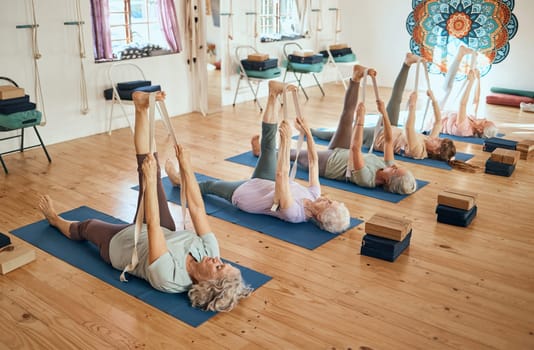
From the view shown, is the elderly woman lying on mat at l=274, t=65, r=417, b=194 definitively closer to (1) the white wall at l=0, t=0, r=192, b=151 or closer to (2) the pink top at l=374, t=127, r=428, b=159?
(2) the pink top at l=374, t=127, r=428, b=159

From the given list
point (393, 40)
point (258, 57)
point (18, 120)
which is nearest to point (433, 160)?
point (258, 57)

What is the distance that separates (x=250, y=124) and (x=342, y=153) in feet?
6.99

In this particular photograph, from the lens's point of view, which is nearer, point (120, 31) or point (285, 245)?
point (285, 245)

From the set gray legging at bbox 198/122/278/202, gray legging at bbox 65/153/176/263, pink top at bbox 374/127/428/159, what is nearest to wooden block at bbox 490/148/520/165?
pink top at bbox 374/127/428/159

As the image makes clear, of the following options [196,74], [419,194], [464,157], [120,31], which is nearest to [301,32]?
[196,74]

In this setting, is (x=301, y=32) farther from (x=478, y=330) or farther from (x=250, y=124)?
(x=478, y=330)

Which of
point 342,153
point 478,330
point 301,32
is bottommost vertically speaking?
point 478,330

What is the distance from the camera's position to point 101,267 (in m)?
3.22

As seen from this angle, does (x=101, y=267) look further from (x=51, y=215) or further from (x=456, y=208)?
(x=456, y=208)

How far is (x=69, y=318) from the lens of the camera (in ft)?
9.00

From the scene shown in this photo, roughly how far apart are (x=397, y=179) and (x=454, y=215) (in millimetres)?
579

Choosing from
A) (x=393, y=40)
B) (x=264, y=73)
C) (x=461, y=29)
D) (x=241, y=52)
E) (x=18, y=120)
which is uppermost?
(x=461, y=29)

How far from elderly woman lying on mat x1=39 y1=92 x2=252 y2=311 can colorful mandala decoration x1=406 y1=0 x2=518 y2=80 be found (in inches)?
252

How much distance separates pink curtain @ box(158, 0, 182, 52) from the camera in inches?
249
